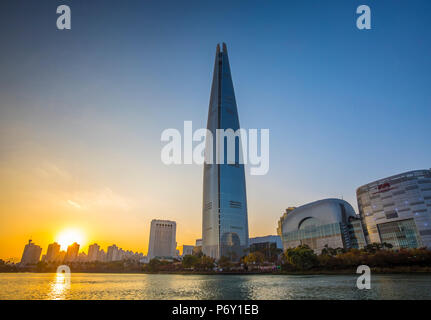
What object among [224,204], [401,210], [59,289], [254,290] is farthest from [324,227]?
[59,289]

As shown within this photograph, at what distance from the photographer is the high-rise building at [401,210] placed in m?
102

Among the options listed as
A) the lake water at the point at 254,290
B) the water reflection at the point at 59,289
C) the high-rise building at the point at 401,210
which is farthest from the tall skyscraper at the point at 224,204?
the lake water at the point at 254,290

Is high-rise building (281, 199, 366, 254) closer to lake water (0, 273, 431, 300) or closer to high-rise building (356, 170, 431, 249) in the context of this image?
high-rise building (356, 170, 431, 249)

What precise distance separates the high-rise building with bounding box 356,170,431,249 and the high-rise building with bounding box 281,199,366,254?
40.9 ft

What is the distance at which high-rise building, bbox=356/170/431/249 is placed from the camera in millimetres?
102375

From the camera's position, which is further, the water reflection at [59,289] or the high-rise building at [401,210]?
the high-rise building at [401,210]

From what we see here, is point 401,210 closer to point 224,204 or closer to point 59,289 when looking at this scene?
point 224,204

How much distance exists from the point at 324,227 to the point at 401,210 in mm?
41205

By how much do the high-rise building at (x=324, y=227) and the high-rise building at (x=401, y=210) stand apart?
1246 cm

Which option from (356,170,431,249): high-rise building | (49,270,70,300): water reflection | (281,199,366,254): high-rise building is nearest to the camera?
(49,270,70,300): water reflection

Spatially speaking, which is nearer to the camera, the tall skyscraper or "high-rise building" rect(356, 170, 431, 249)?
"high-rise building" rect(356, 170, 431, 249)

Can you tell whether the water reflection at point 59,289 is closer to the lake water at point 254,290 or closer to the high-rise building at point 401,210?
the lake water at point 254,290

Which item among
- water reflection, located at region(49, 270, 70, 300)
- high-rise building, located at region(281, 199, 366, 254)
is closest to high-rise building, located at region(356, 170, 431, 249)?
high-rise building, located at region(281, 199, 366, 254)
